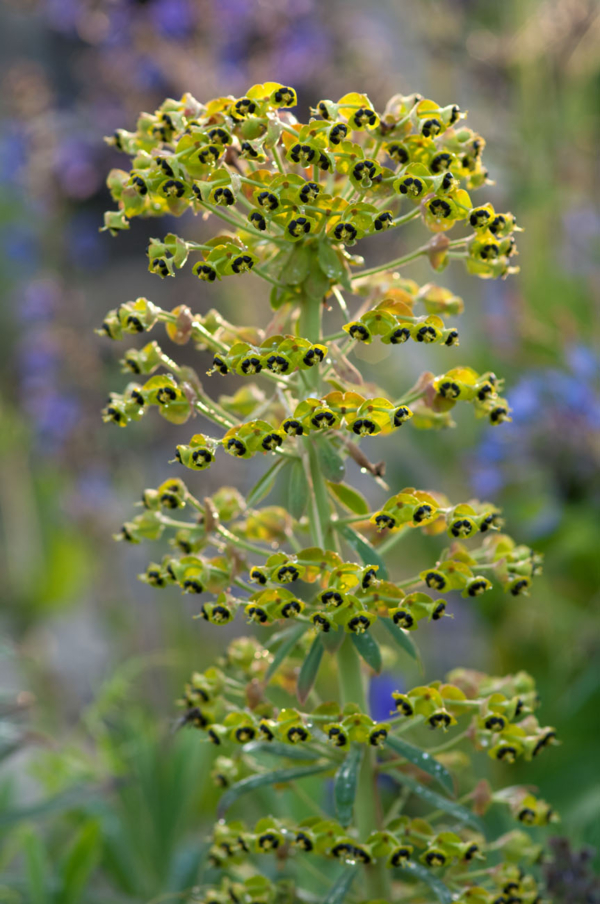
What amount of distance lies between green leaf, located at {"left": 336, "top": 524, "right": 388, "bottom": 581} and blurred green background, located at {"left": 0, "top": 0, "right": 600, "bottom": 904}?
48 cm

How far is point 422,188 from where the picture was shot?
0.45 m

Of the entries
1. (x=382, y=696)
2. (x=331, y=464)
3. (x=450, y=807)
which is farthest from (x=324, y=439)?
(x=382, y=696)

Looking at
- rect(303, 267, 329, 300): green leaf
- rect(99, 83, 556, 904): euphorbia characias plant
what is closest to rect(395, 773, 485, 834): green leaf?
rect(99, 83, 556, 904): euphorbia characias plant

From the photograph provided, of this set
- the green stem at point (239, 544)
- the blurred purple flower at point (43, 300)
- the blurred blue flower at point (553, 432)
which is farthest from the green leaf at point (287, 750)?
the blurred purple flower at point (43, 300)

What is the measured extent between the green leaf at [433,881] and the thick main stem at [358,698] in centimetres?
3

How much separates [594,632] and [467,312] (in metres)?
0.70

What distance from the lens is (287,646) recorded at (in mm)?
521

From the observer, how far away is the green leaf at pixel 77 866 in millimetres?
745

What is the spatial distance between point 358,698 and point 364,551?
0.10 metres

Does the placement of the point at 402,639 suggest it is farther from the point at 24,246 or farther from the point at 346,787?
the point at 24,246

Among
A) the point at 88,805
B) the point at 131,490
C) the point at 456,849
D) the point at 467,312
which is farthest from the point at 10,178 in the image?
the point at 456,849

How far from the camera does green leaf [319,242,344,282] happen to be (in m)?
0.48

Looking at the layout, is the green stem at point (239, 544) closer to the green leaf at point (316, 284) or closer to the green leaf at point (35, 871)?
the green leaf at point (316, 284)

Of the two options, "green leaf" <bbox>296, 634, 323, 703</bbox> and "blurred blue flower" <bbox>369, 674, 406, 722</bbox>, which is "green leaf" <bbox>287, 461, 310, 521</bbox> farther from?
"blurred blue flower" <bbox>369, 674, 406, 722</bbox>
